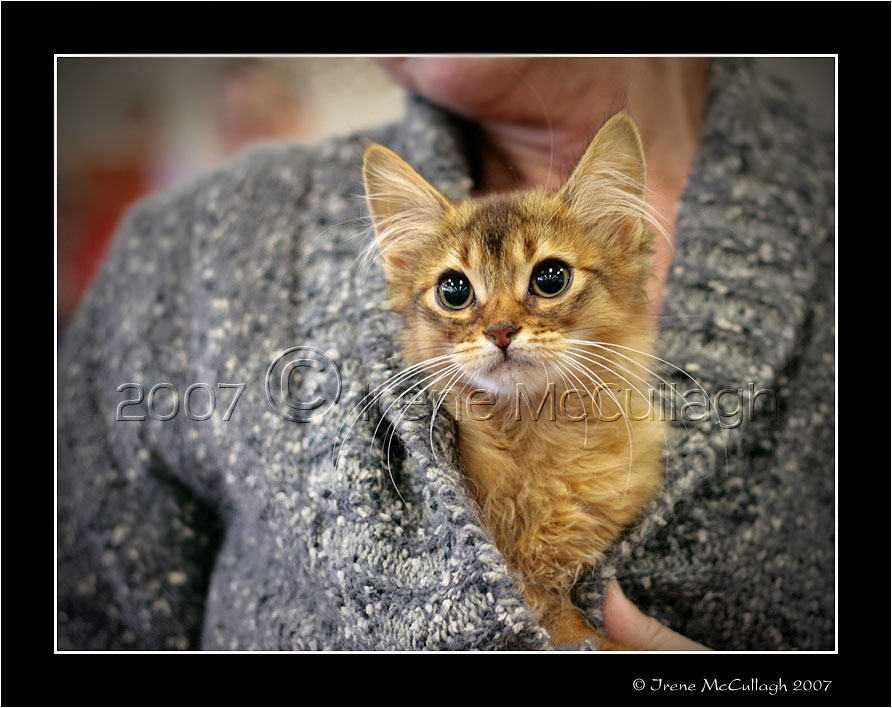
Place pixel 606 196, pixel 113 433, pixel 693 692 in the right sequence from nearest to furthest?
pixel 606 196, pixel 693 692, pixel 113 433

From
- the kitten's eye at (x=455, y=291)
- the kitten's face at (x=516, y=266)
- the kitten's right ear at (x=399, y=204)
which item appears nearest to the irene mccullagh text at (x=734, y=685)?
the kitten's face at (x=516, y=266)

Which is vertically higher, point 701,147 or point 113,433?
point 701,147

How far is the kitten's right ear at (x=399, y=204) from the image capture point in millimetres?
1005

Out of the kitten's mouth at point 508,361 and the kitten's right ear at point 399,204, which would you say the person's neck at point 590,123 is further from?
the kitten's mouth at point 508,361

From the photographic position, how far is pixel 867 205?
1.17m

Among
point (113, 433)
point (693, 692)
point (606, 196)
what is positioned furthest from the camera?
point (113, 433)

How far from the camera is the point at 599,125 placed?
979mm

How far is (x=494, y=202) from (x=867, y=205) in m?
0.65

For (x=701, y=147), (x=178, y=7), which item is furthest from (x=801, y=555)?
(x=178, y=7)

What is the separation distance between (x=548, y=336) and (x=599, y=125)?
31 cm

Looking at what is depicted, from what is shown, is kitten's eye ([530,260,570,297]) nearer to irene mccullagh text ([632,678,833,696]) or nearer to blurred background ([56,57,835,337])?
blurred background ([56,57,835,337])

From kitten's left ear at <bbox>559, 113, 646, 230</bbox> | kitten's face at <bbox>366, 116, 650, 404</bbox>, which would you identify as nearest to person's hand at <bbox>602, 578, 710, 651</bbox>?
kitten's face at <bbox>366, 116, 650, 404</bbox>

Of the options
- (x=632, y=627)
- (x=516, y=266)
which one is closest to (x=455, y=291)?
(x=516, y=266)

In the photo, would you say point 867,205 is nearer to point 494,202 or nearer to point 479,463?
point 494,202
